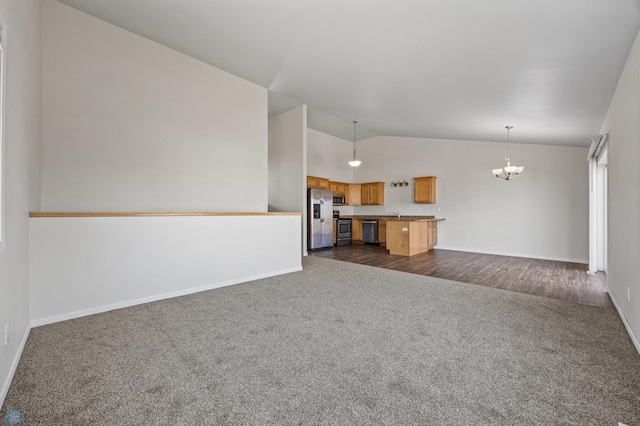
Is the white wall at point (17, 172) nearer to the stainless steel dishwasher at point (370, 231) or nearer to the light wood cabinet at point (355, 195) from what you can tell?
the stainless steel dishwasher at point (370, 231)

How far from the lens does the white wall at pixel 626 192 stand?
2.16 meters

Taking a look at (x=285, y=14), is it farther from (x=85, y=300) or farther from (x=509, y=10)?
(x=85, y=300)

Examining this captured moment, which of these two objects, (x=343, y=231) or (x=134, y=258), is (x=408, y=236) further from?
(x=134, y=258)

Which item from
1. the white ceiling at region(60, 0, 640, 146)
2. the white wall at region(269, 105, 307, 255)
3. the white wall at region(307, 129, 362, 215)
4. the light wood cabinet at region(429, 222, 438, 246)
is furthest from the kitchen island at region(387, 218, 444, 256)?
the white wall at region(307, 129, 362, 215)

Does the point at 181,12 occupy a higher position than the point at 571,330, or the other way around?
the point at 181,12

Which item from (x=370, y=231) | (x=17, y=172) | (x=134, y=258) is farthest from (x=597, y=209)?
(x=17, y=172)

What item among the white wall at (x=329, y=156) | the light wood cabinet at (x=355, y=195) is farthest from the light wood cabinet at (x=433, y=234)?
the white wall at (x=329, y=156)

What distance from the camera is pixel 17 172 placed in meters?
2.07

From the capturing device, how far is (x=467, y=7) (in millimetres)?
2242

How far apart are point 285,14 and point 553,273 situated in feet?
18.7

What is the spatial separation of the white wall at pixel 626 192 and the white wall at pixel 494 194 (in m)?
2.96

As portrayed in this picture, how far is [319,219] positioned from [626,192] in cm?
589

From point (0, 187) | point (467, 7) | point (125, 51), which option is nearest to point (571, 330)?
point (467, 7)

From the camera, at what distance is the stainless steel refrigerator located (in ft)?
24.5
